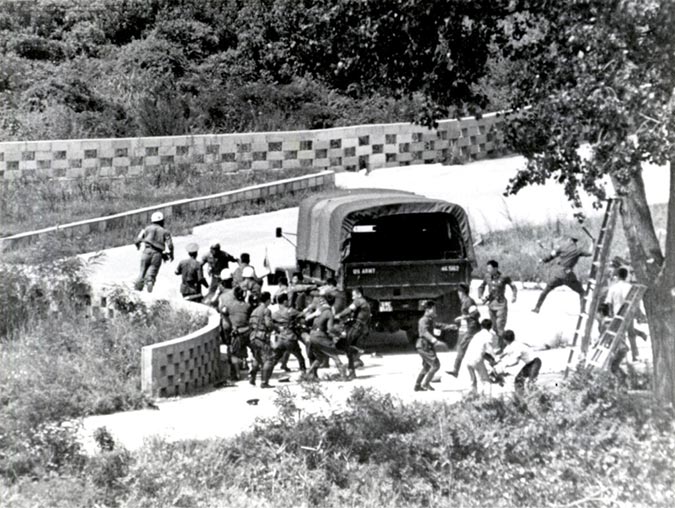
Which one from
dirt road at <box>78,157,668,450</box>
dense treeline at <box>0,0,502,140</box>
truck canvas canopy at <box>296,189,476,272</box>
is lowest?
dirt road at <box>78,157,668,450</box>

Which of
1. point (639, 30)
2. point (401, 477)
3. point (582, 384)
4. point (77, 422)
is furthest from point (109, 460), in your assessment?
point (639, 30)

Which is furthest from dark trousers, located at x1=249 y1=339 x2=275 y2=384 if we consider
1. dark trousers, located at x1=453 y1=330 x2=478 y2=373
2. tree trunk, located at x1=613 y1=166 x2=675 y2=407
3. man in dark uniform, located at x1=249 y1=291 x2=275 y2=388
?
tree trunk, located at x1=613 y1=166 x2=675 y2=407

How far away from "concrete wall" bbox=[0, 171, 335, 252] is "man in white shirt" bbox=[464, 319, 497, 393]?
10663mm

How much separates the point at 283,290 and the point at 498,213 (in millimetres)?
10986

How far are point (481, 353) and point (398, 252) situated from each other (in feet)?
15.8

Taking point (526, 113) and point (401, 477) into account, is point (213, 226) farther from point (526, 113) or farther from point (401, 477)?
point (401, 477)

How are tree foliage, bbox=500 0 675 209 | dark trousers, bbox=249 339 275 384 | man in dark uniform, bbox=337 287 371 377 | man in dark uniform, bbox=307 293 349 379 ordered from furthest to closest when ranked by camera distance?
man in dark uniform, bbox=337 287 371 377
man in dark uniform, bbox=307 293 349 379
dark trousers, bbox=249 339 275 384
tree foliage, bbox=500 0 675 209

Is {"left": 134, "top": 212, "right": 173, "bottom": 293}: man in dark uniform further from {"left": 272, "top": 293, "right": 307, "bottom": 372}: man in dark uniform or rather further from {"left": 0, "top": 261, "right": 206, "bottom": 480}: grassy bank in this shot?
{"left": 272, "top": 293, "right": 307, "bottom": 372}: man in dark uniform

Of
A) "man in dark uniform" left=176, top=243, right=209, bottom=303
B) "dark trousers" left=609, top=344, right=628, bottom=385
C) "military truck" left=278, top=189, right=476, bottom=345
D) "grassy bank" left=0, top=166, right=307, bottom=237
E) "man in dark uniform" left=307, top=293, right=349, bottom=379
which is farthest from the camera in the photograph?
"grassy bank" left=0, top=166, right=307, bottom=237

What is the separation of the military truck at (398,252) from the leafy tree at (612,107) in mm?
5092

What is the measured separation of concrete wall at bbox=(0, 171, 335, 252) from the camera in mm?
25938

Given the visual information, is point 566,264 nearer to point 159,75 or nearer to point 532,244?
point 532,244

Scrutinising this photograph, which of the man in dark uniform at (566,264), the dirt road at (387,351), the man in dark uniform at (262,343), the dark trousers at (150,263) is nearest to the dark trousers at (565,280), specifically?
the man in dark uniform at (566,264)

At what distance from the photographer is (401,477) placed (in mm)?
Result: 12398
